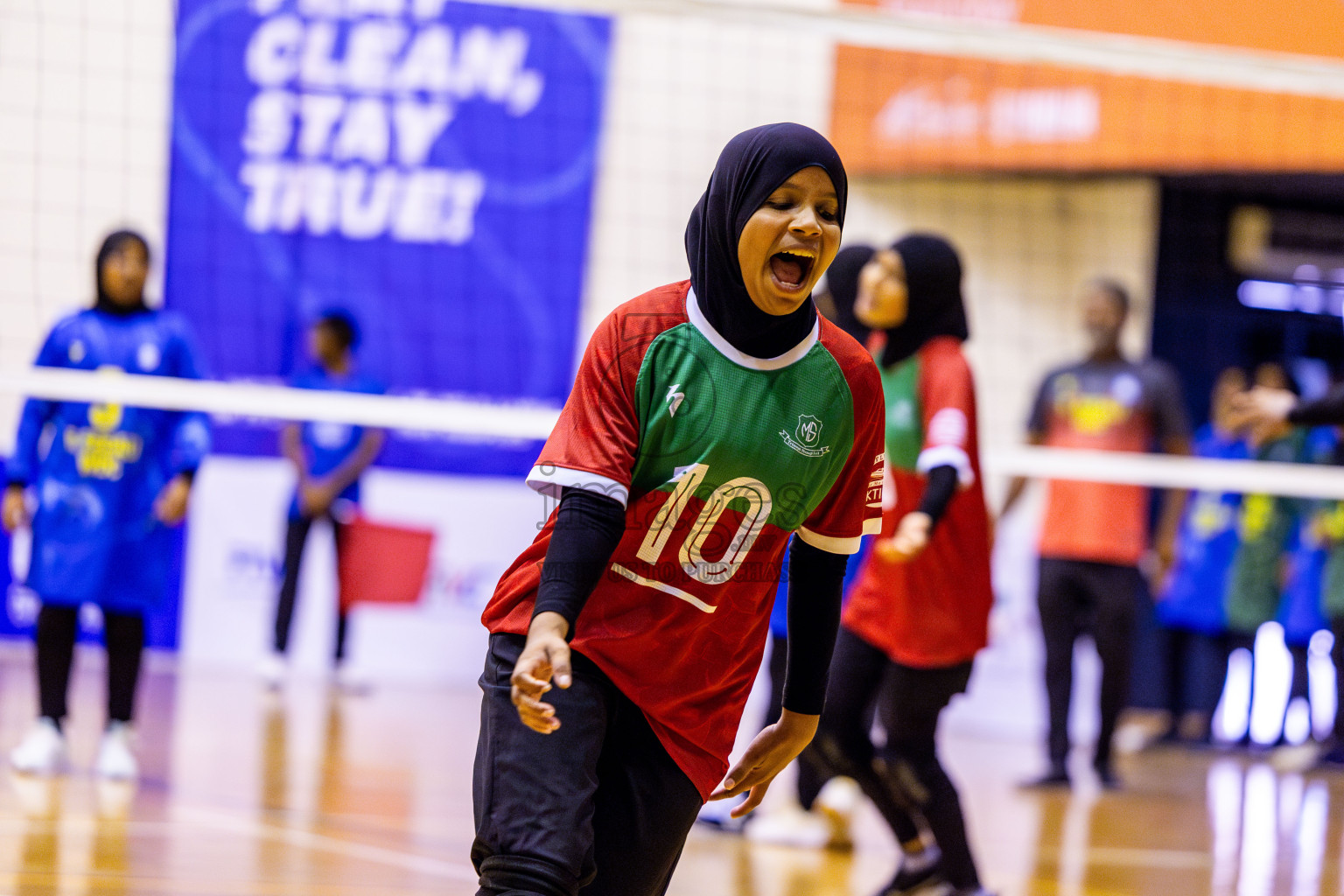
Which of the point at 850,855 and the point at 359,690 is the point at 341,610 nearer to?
the point at 359,690

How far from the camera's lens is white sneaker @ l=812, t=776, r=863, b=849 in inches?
207

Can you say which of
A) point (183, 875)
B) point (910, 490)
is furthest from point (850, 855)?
point (183, 875)

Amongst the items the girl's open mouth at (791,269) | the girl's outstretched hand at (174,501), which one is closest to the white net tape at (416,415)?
the girl's outstretched hand at (174,501)

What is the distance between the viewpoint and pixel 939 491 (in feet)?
13.0

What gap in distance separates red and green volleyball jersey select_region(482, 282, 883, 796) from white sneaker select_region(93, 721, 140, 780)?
3336 millimetres

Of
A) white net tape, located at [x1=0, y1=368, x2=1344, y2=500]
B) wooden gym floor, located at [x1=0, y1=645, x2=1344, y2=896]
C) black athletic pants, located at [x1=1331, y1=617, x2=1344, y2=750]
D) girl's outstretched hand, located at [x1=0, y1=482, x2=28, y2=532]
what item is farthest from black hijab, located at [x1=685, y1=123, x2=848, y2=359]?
black athletic pants, located at [x1=1331, y1=617, x2=1344, y2=750]

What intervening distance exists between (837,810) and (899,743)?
1.20 meters

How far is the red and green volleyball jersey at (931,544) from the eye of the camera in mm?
4121

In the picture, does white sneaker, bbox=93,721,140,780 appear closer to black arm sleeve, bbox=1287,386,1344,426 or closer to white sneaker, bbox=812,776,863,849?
white sneaker, bbox=812,776,863,849

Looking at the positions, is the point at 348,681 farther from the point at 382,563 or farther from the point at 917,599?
the point at 917,599

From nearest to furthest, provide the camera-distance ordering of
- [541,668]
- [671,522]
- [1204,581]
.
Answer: [541,668] → [671,522] → [1204,581]

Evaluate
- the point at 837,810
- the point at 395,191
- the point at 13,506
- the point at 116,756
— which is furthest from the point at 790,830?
the point at 395,191

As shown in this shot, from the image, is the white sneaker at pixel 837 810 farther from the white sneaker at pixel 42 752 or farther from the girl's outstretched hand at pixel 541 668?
the girl's outstretched hand at pixel 541 668

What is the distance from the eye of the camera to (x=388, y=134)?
330 inches
